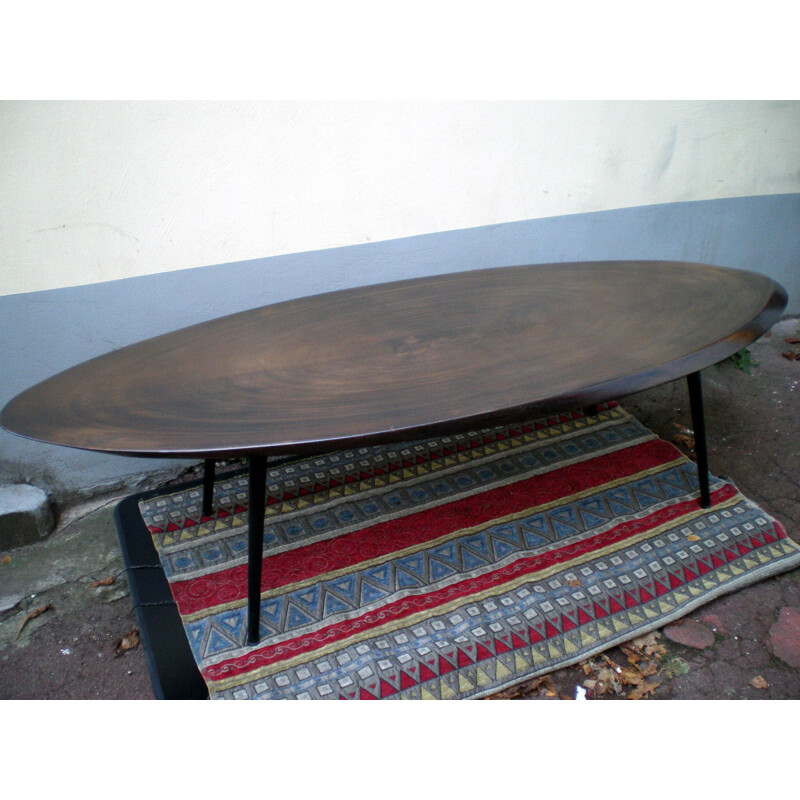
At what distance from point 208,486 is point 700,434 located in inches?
59.1

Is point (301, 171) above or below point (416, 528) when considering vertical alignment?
above

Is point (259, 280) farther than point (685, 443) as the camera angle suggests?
No

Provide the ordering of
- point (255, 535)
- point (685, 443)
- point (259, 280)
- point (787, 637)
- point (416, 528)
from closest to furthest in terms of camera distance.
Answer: point (255, 535) → point (787, 637) → point (416, 528) → point (259, 280) → point (685, 443)

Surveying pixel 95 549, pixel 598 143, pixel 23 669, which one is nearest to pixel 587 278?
pixel 598 143

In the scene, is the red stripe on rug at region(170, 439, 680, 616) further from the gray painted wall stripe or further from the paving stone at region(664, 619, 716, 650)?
the gray painted wall stripe

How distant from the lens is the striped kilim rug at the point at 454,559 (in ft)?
5.57

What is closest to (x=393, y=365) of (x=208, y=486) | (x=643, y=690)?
(x=208, y=486)

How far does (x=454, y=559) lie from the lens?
1986mm

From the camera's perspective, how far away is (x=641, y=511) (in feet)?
6.97

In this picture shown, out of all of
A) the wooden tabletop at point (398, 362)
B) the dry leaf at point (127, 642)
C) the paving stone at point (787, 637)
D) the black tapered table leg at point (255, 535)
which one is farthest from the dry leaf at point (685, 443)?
the dry leaf at point (127, 642)

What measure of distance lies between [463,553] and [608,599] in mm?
413

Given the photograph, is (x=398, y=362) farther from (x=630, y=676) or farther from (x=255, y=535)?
(x=630, y=676)

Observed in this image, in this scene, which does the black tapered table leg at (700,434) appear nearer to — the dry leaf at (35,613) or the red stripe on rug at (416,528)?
the red stripe on rug at (416,528)

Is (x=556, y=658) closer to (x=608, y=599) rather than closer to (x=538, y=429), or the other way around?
(x=608, y=599)
